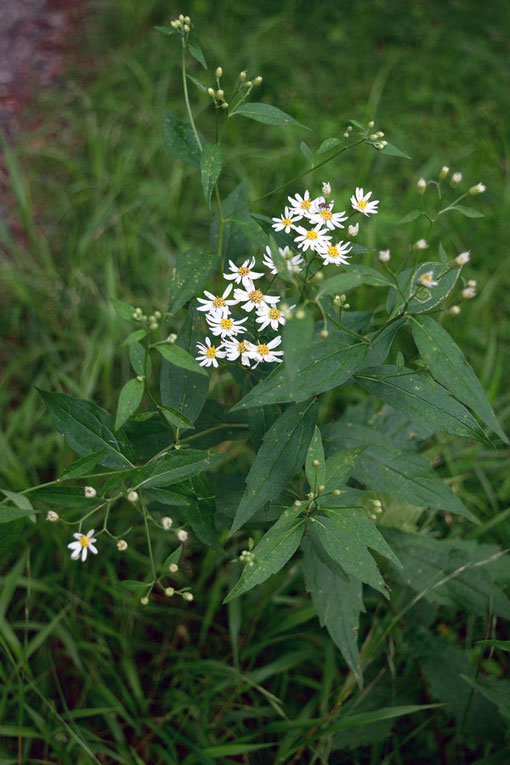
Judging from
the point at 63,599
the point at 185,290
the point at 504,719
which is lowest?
the point at 63,599

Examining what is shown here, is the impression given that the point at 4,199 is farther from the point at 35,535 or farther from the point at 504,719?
the point at 504,719

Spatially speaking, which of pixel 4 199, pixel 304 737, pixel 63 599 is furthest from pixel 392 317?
pixel 4 199

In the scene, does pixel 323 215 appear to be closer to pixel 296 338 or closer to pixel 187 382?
pixel 296 338

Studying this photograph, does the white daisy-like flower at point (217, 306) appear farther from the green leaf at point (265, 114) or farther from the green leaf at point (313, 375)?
the green leaf at point (265, 114)

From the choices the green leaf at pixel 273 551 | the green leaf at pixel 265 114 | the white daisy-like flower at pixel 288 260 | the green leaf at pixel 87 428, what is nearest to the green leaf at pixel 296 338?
the white daisy-like flower at pixel 288 260

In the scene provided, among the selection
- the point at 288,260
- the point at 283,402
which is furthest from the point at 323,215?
the point at 283,402
